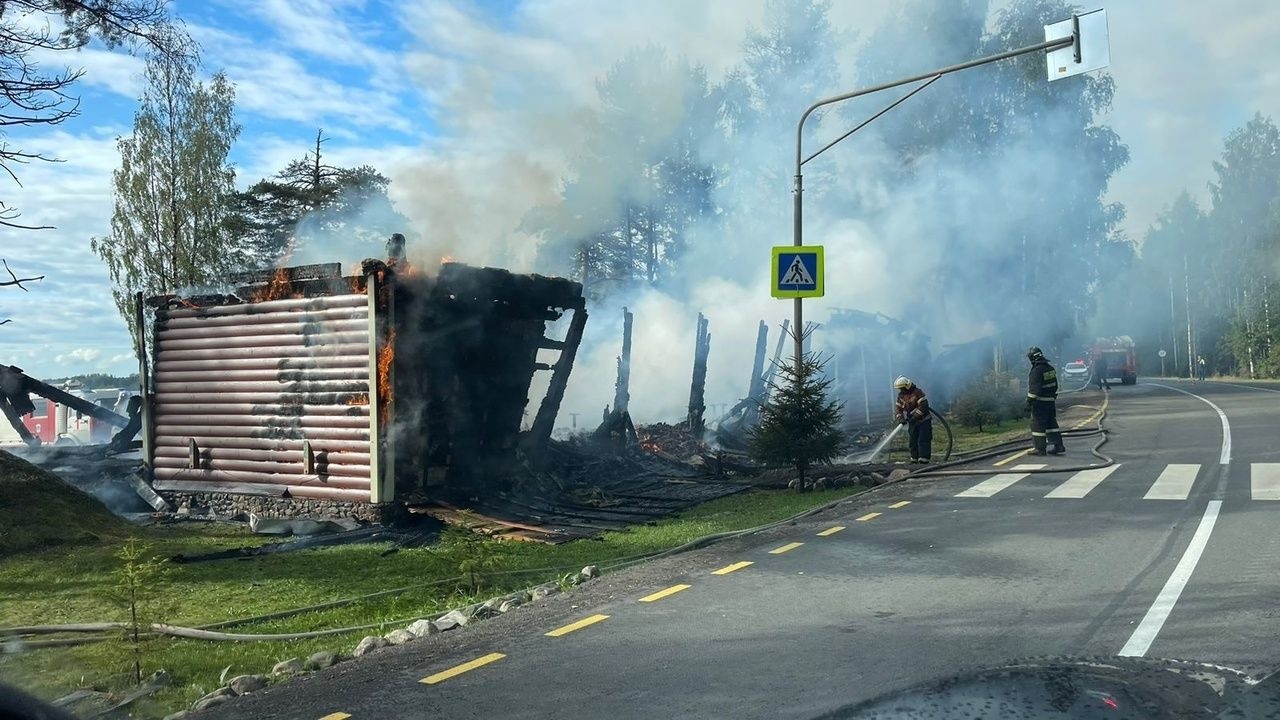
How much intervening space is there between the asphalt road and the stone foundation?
535 centimetres

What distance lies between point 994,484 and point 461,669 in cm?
833

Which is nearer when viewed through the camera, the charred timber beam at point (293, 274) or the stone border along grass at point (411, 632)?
the stone border along grass at point (411, 632)

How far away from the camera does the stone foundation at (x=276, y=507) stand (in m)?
11.6

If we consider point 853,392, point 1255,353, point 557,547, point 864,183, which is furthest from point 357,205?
point 1255,353

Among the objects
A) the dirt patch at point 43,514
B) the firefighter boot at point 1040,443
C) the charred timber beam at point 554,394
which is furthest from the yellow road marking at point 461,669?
the firefighter boot at point 1040,443

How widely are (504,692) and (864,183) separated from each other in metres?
28.5

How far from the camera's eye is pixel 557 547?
988 centimetres

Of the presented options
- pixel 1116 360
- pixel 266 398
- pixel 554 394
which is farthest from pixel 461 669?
pixel 1116 360

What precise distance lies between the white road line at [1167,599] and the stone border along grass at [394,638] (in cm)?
385

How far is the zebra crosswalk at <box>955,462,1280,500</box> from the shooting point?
385 inches

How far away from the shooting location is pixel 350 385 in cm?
1201

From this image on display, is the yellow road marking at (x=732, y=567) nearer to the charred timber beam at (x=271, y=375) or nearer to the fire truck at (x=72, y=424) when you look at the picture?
the charred timber beam at (x=271, y=375)

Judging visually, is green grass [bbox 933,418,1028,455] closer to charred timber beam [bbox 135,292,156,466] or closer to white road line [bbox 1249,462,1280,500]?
white road line [bbox 1249,462,1280,500]

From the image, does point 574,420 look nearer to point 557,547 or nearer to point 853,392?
point 853,392
